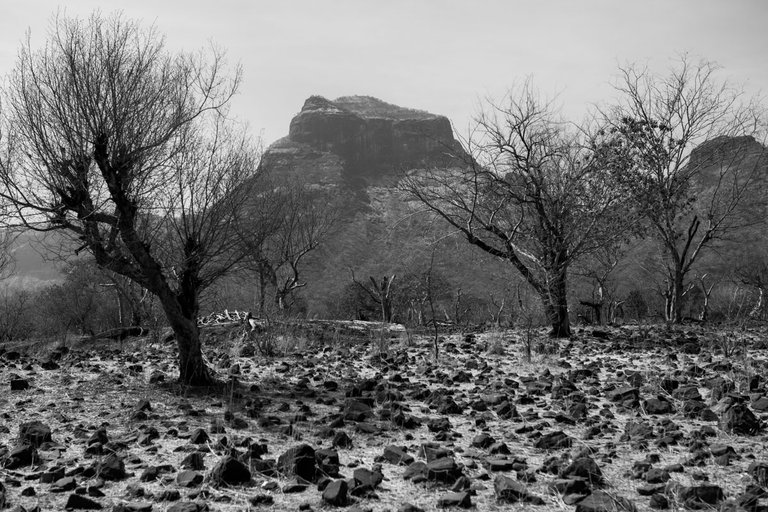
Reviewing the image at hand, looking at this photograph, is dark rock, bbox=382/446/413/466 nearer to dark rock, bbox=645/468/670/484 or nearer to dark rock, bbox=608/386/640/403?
dark rock, bbox=645/468/670/484

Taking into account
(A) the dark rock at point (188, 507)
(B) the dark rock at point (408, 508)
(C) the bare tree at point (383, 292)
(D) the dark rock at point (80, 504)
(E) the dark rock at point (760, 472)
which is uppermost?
(C) the bare tree at point (383, 292)

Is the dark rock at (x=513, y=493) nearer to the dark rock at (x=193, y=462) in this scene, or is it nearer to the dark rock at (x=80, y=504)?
the dark rock at (x=193, y=462)

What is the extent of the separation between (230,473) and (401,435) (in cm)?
A: 171

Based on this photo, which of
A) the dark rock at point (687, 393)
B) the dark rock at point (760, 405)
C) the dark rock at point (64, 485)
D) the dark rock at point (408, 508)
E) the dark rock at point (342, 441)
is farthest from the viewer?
the dark rock at point (687, 393)

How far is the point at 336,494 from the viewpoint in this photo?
358 cm

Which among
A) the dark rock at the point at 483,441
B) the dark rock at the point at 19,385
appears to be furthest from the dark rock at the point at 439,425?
the dark rock at the point at 19,385

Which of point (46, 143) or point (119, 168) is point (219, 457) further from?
point (46, 143)

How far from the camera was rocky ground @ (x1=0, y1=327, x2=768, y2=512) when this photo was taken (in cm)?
367

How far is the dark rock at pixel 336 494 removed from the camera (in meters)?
3.57

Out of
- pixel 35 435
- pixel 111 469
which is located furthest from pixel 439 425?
Result: pixel 35 435

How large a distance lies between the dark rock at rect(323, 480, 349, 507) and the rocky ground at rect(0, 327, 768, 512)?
10mm

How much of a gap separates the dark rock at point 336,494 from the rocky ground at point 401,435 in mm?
10

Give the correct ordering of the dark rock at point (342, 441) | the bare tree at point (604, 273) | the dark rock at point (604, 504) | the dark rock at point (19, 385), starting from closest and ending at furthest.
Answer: the dark rock at point (604, 504) → the dark rock at point (342, 441) → the dark rock at point (19, 385) → the bare tree at point (604, 273)

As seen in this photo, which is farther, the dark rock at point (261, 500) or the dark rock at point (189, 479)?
the dark rock at point (189, 479)
